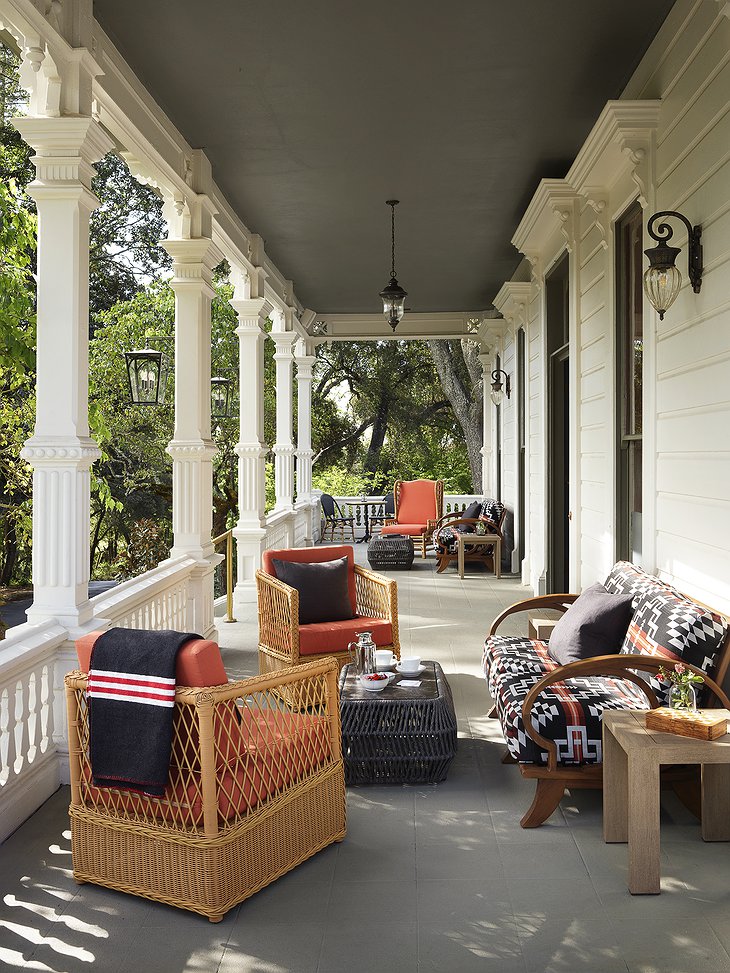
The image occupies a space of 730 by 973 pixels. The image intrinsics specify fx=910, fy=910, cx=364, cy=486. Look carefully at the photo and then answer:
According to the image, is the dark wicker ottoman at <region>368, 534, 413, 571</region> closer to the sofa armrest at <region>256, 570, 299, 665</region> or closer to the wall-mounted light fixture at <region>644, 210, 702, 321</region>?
the sofa armrest at <region>256, 570, 299, 665</region>

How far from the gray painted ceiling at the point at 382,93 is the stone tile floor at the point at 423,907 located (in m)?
3.44

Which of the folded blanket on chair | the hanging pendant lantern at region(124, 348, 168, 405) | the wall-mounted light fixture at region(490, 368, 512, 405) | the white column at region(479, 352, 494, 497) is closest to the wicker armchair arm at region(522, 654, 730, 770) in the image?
the folded blanket on chair

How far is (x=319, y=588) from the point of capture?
213 inches

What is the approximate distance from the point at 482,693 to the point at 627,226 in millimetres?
2917

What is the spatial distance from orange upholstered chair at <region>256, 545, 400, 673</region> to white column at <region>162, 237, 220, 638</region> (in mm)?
846

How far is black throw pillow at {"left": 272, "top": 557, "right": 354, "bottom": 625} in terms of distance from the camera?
17.6ft

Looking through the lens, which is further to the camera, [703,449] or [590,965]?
[703,449]

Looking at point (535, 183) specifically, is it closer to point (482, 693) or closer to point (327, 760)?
point (482, 693)

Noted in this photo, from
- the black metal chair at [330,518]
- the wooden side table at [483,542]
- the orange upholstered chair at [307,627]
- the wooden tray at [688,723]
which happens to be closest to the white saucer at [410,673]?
the orange upholstered chair at [307,627]

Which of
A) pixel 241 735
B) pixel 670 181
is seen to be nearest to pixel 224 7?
pixel 670 181

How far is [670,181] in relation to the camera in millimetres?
4422

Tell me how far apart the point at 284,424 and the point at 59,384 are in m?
7.75

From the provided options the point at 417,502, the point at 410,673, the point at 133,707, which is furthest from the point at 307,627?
the point at 417,502

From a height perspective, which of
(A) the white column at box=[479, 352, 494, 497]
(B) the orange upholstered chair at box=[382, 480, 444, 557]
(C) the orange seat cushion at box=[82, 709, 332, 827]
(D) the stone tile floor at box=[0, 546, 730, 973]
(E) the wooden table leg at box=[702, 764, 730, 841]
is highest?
(A) the white column at box=[479, 352, 494, 497]
